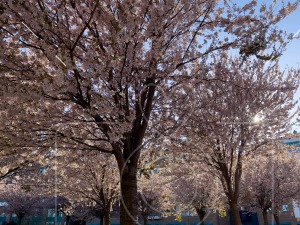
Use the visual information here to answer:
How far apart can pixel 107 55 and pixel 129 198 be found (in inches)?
117

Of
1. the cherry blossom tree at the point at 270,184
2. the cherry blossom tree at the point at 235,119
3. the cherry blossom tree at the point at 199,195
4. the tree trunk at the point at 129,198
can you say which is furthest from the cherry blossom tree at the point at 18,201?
the tree trunk at the point at 129,198

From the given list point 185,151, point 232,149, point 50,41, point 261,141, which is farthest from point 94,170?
point 50,41

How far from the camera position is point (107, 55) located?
17.4ft

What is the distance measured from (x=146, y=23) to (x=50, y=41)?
2056 mm

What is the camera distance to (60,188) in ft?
49.9

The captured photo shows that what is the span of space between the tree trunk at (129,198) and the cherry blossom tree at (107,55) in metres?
0.02

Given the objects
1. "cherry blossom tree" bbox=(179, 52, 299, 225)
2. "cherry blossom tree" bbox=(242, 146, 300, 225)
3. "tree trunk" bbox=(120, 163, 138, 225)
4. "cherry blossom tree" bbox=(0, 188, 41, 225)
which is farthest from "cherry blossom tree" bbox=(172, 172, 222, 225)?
"tree trunk" bbox=(120, 163, 138, 225)

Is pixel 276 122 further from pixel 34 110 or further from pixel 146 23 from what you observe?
pixel 34 110

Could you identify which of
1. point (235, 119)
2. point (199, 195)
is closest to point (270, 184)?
point (199, 195)

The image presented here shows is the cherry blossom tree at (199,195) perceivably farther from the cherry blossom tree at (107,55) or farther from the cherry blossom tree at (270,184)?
the cherry blossom tree at (107,55)

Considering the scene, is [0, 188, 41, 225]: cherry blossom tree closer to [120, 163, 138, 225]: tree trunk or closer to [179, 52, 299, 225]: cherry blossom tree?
[179, 52, 299, 225]: cherry blossom tree

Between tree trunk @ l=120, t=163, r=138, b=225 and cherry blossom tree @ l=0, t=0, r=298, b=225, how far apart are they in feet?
0.07

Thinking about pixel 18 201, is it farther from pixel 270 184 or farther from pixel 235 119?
pixel 235 119

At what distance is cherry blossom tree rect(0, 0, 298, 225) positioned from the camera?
511 cm
